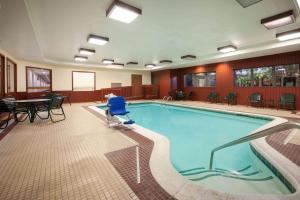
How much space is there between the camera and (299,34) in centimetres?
491

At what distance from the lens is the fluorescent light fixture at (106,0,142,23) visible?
3.08 meters

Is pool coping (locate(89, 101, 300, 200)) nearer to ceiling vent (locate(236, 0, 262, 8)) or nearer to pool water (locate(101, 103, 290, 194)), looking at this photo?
pool water (locate(101, 103, 290, 194))

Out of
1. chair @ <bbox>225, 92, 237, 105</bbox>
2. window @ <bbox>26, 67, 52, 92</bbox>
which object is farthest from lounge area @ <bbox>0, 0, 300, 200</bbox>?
chair @ <bbox>225, 92, 237, 105</bbox>

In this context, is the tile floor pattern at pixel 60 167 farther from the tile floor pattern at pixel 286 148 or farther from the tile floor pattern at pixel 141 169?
the tile floor pattern at pixel 286 148

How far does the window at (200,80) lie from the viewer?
1062cm

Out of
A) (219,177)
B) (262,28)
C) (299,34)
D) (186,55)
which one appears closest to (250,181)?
(219,177)

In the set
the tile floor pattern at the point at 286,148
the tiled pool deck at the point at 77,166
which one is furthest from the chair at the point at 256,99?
the tiled pool deck at the point at 77,166

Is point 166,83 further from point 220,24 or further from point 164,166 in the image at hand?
point 164,166

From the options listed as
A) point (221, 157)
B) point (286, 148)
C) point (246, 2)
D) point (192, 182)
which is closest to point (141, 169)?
point (192, 182)

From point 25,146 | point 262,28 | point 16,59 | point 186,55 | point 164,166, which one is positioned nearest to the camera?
point 164,166

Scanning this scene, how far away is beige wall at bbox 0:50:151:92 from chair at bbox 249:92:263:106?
8671 mm

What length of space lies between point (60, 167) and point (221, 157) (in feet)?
9.37

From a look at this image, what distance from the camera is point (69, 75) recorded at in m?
10.9

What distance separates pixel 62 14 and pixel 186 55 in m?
6.04
